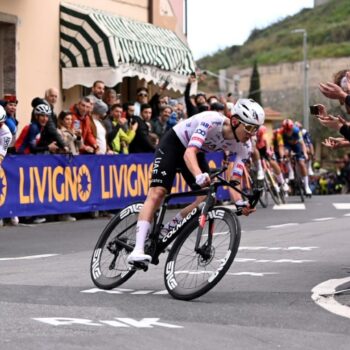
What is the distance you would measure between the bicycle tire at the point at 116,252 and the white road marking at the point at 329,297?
5.27ft

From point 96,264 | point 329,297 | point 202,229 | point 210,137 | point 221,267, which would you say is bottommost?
point 329,297

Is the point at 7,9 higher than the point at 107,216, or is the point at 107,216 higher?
the point at 7,9

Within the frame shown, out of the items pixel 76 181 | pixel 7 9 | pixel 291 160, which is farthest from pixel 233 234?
pixel 291 160

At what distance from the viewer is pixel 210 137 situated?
31.1 ft

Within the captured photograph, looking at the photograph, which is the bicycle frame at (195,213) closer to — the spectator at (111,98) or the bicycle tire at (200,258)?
the bicycle tire at (200,258)

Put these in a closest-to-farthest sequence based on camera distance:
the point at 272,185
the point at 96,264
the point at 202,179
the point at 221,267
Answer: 1. the point at 221,267
2. the point at 202,179
3. the point at 96,264
4. the point at 272,185

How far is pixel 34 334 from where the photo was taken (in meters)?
7.22

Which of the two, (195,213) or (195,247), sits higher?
(195,213)

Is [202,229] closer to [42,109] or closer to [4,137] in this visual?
[4,137]

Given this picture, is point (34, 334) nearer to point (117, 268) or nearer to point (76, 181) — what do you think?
point (117, 268)

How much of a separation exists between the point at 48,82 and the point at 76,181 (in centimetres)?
631

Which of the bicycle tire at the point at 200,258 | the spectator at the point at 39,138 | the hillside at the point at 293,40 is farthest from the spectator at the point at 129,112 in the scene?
the hillside at the point at 293,40

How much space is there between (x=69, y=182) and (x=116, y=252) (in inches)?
359

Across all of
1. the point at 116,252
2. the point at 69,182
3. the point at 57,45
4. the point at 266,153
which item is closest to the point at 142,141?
the point at 69,182
